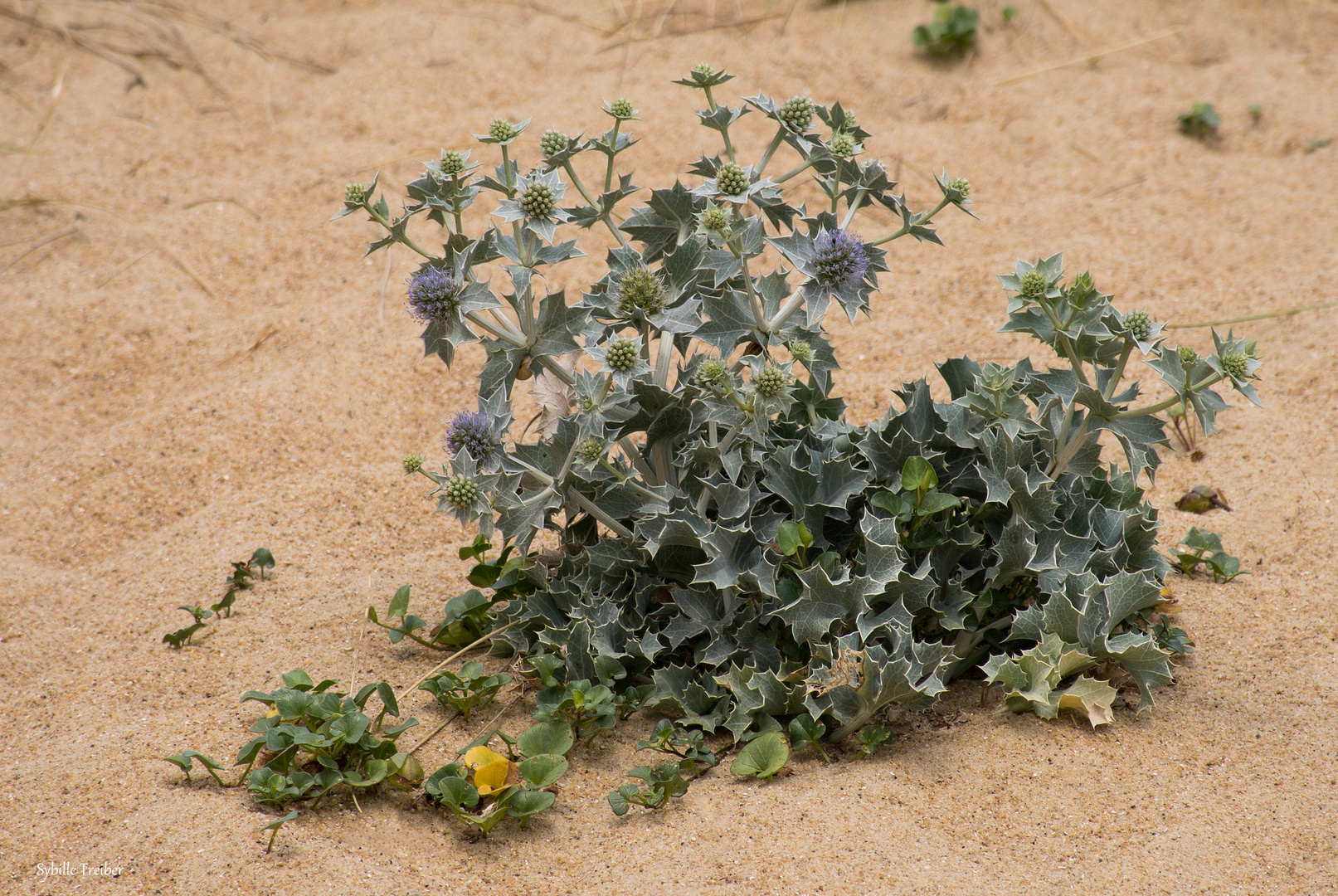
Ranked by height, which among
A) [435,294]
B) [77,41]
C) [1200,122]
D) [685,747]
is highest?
[435,294]

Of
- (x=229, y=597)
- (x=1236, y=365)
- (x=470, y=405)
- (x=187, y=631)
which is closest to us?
(x=1236, y=365)

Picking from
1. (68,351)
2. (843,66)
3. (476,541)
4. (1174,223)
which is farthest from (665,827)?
(843,66)

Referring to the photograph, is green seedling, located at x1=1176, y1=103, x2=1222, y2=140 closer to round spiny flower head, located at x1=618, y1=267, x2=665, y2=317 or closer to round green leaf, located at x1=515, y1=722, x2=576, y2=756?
round spiny flower head, located at x1=618, y1=267, x2=665, y2=317

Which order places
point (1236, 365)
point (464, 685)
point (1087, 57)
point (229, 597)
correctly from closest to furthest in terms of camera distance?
1. point (1236, 365)
2. point (464, 685)
3. point (229, 597)
4. point (1087, 57)

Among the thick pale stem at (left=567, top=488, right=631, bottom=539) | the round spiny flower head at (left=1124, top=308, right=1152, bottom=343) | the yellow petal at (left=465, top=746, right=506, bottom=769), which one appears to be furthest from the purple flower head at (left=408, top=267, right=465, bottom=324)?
the round spiny flower head at (left=1124, top=308, right=1152, bottom=343)

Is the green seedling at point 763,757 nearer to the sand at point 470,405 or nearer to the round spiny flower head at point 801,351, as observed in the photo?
the sand at point 470,405

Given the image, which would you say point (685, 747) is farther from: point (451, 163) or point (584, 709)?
point (451, 163)

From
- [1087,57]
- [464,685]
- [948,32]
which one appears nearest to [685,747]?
[464,685]

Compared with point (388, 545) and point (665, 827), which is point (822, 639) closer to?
point (665, 827)
